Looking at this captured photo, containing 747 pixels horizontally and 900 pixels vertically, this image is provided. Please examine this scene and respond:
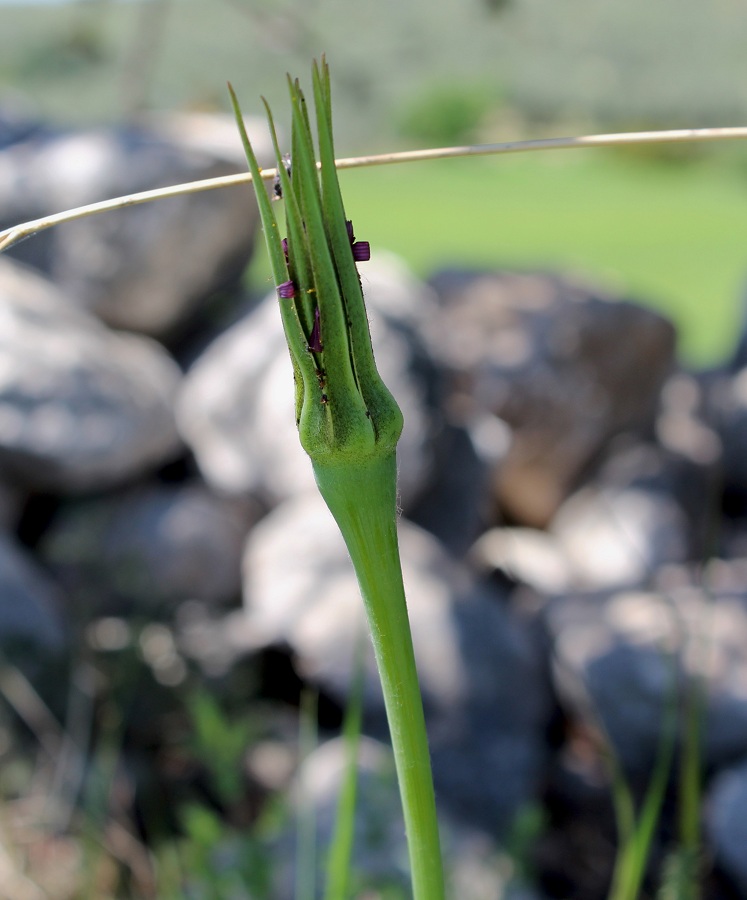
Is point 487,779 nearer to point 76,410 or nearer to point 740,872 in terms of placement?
point 740,872

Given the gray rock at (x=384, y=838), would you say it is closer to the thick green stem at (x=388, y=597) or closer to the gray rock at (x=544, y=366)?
the thick green stem at (x=388, y=597)

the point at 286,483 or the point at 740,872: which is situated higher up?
the point at 286,483

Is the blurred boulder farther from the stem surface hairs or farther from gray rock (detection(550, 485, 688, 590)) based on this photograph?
the stem surface hairs

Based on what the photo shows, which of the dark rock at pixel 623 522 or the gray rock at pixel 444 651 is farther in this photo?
the dark rock at pixel 623 522

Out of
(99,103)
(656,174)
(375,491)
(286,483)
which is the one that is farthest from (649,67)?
(375,491)

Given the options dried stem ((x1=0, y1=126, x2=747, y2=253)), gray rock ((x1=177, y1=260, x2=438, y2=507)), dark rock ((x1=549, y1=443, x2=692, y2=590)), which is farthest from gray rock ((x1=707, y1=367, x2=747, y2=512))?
dried stem ((x1=0, y1=126, x2=747, y2=253))

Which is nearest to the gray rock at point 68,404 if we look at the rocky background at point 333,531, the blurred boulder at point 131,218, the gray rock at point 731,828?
the rocky background at point 333,531

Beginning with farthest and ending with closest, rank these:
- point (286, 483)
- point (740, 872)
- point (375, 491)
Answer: point (286, 483) < point (740, 872) < point (375, 491)
